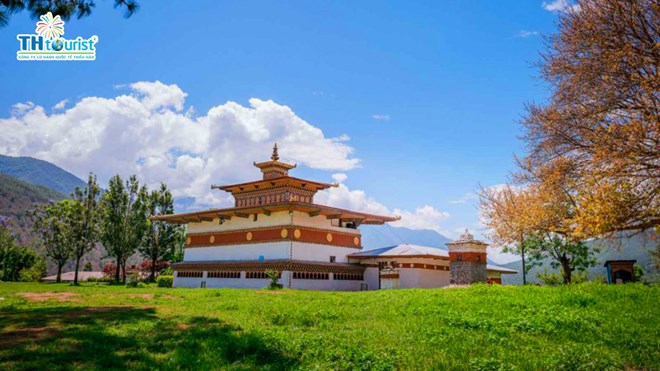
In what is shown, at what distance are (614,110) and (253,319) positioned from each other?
13.5 meters

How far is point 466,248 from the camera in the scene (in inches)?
1110

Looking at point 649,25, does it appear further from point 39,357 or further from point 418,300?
point 39,357

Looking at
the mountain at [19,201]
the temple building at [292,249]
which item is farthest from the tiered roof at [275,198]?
the mountain at [19,201]

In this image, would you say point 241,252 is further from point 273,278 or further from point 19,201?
point 19,201

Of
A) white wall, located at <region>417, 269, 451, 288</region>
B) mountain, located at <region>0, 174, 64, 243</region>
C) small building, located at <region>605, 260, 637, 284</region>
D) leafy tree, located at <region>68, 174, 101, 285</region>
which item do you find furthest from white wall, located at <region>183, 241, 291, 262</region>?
mountain, located at <region>0, 174, 64, 243</region>

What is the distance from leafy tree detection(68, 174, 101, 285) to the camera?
56.2 meters

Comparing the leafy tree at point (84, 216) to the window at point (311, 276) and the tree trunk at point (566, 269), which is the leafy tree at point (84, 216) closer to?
the window at point (311, 276)

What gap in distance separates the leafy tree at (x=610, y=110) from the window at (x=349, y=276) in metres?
25.6

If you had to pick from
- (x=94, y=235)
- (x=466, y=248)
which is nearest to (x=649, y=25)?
(x=466, y=248)

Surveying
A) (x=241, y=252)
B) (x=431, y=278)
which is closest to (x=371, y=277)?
(x=431, y=278)

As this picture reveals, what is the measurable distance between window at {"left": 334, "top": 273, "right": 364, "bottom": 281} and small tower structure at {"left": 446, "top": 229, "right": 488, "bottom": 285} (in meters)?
13.0

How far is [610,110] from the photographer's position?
15.1 metres

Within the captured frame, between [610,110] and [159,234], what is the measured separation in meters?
57.6

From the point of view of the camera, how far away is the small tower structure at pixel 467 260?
28016mm
